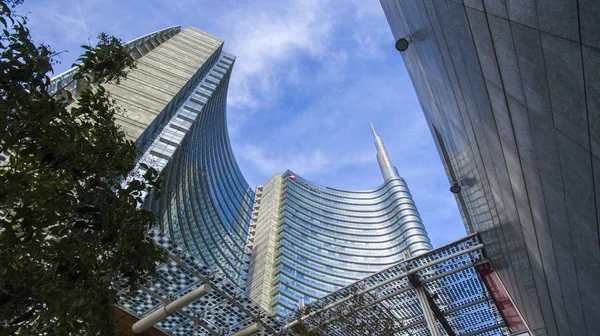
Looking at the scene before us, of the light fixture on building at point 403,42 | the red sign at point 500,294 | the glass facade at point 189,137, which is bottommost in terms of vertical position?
the red sign at point 500,294

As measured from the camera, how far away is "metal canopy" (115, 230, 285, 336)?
11992mm

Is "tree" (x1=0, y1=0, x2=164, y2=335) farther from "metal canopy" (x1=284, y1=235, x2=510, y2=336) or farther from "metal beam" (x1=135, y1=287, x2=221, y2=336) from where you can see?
"metal canopy" (x1=284, y1=235, x2=510, y2=336)

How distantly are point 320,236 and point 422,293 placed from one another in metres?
64.4

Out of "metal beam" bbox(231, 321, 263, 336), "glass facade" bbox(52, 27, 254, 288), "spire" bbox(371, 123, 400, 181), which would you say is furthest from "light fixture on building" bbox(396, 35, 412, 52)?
"spire" bbox(371, 123, 400, 181)

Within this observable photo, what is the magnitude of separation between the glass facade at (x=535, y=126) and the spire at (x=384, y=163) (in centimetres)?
9512

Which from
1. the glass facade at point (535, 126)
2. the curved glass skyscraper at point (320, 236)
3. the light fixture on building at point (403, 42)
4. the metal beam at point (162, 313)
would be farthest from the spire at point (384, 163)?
the metal beam at point (162, 313)

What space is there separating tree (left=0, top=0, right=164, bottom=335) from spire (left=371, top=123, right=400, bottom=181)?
10280 cm

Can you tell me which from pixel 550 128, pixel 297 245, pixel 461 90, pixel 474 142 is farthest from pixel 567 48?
pixel 297 245

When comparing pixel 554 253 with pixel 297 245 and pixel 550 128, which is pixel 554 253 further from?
pixel 297 245

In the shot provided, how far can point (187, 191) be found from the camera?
164 ft

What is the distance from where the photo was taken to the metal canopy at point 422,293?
16.2 m

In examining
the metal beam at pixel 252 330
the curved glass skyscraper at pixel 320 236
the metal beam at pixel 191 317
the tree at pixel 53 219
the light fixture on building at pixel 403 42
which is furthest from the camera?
the curved glass skyscraper at pixel 320 236

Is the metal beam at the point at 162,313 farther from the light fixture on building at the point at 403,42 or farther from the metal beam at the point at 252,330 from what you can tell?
the light fixture on building at the point at 403,42

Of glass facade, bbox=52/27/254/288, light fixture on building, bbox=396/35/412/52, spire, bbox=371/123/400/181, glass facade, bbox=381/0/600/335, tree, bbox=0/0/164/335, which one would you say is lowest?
tree, bbox=0/0/164/335
